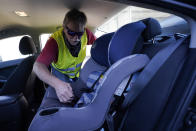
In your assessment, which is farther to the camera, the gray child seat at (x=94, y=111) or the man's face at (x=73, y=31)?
the man's face at (x=73, y=31)

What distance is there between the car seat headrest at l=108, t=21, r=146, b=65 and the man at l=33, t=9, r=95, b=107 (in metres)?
0.41

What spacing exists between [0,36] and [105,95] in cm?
186

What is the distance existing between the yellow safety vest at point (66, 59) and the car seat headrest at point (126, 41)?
637 mm

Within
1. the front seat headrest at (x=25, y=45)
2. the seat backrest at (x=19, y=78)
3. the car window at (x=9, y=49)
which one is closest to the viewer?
the seat backrest at (x=19, y=78)

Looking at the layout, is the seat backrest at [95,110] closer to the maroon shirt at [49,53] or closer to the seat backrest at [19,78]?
the maroon shirt at [49,53]

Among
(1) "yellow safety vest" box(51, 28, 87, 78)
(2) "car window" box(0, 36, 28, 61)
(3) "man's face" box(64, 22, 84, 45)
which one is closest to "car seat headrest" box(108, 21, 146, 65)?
(3) "man's face" box(64, 22, 84, 45)

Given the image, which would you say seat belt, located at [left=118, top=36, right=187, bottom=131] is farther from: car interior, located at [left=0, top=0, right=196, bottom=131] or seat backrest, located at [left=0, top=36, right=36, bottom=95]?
seat backrest, located at [left=0, top=36, right=36, bottom=95]

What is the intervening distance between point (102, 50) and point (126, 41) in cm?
31

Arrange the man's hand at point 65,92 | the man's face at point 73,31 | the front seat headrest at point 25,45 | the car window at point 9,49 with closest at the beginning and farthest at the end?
the man's hand at point 65,92 < the man's face at point 73,31 < the front seat headrest at point 25,45 < the car window at point 9,49

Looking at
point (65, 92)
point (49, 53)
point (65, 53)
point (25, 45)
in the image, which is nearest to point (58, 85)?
point (65, 92)

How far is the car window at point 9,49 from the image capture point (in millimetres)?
2301

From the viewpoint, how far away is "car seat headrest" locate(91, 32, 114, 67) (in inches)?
50.2

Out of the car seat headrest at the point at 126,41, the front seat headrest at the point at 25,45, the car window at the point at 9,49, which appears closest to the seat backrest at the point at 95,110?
the car seat headrest at the point at 126,41

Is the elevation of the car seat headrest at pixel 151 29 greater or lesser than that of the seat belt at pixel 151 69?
greater
